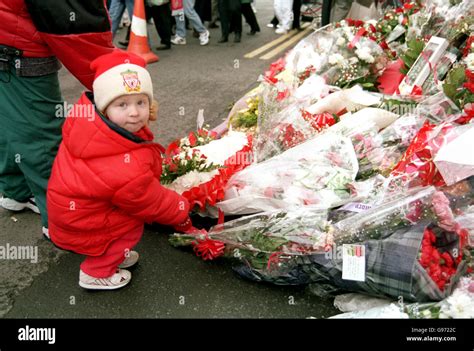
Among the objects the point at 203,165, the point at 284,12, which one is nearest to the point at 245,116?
the point at 203,165

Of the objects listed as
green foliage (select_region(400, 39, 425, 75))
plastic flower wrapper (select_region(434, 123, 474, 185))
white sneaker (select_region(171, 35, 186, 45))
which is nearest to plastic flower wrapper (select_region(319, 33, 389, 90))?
green foliage (select_region(400, 39, 425, 75))

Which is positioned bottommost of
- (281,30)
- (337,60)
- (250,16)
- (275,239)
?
(281,30)

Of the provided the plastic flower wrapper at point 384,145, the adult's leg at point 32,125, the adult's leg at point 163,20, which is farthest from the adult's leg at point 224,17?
the adult's leg at point 32,125

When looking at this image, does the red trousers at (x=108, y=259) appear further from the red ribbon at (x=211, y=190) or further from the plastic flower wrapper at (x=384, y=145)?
the plastic flower wrapper at (x=384, y=145)

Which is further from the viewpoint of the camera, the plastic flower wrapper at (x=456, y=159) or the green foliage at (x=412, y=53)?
the green foliage at (x=412, y=53)

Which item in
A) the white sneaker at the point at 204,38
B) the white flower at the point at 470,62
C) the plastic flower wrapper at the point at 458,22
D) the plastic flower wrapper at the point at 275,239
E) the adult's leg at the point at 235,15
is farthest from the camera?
the white sneaker at the point at 204,38

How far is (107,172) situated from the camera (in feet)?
7.89

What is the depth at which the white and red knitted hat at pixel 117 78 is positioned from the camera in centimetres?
236

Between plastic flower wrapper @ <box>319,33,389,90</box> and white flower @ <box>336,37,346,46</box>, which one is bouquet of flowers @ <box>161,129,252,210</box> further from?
white flower @ <box>336,37,346,46</box>

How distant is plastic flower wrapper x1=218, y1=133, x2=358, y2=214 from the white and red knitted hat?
0.88 m

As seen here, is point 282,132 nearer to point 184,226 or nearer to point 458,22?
point 184,226
